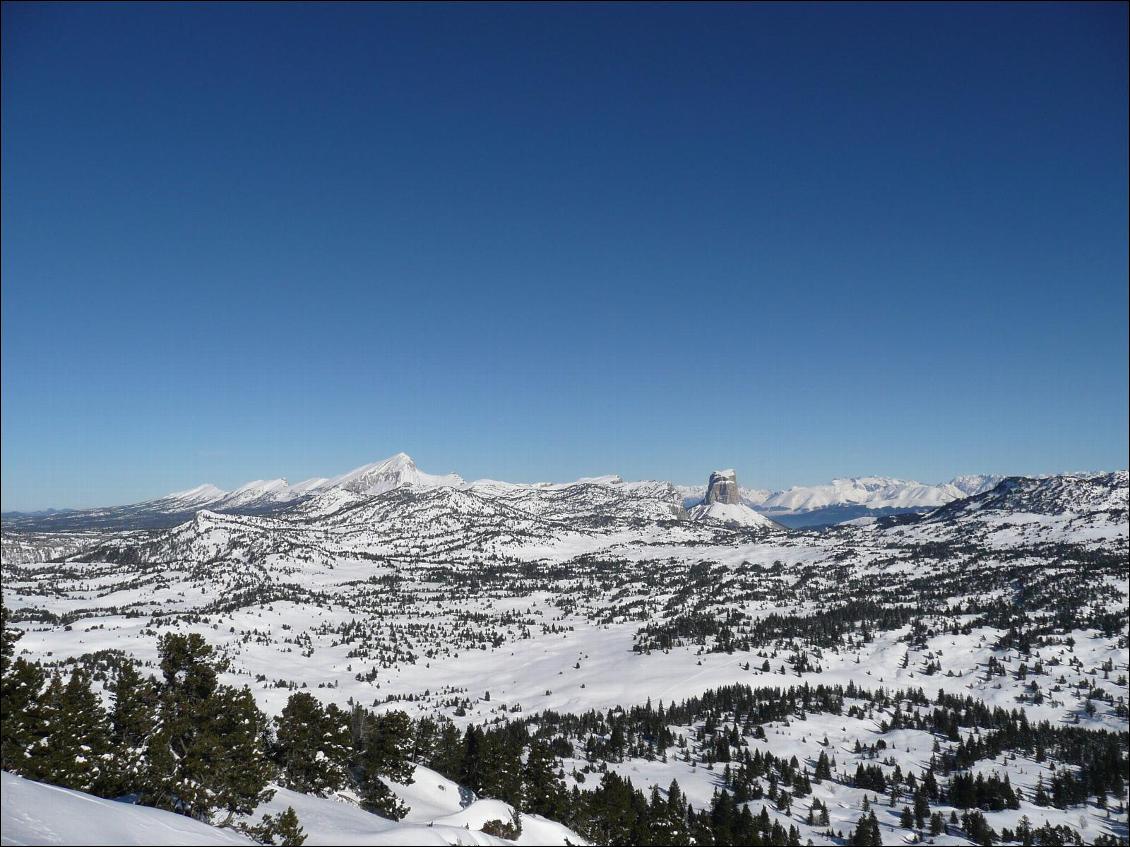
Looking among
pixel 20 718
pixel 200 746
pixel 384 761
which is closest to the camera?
pixel 20 718

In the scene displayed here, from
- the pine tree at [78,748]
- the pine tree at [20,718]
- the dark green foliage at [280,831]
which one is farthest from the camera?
the pine tree at [78,748]

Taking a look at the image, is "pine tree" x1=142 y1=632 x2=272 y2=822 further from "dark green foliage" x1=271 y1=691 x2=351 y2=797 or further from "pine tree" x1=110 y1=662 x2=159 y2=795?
"dark green foliage" x1=271 y1=691 x2=351 y2=797

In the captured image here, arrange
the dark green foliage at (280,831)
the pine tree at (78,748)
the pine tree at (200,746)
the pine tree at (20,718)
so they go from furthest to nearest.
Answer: the pine tree at (200,746) < the pine tree at (78,748) < the pine tree at (20,718) < the dark green foliage at (280,831)

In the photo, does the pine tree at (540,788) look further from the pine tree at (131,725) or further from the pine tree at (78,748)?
the pine tree at (78,748)

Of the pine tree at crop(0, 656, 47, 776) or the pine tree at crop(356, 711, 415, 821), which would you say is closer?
the pine tree at crop(0, 656, 47, 776)

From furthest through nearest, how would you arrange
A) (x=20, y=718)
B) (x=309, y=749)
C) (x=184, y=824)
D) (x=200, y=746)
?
(x=309, y=749), (x=200, y=746), (x=20, y=718), (x=184, y=824)

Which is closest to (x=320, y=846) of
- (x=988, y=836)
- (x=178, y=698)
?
(x=178, y=698)

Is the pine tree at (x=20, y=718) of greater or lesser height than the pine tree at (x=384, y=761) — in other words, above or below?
above

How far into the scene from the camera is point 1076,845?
111188mm

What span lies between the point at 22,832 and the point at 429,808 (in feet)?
181

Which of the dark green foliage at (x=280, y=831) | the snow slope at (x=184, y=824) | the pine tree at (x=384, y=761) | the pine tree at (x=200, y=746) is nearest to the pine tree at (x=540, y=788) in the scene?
the snow slope at (x=184, y=824)

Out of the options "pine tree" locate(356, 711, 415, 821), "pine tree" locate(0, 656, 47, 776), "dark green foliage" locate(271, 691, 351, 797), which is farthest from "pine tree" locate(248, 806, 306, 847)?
"pine tree" locate(356, 711, 415, 821)

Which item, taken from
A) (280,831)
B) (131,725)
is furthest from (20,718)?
(280,831)

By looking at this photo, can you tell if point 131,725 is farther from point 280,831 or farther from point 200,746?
point 280,831
